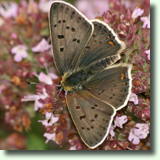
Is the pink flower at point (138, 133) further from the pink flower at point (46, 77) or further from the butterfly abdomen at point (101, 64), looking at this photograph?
the pink flower at point (46, 77)

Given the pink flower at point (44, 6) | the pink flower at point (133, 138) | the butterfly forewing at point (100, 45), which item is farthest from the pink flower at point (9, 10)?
the pink flower at point (133, 138)

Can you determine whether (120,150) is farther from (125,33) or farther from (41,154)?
(125,33)

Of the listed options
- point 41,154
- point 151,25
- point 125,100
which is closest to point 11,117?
point 41,154

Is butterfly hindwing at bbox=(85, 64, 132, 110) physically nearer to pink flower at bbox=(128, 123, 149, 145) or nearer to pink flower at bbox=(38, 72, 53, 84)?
pink flower at bbox=(128, 123, 149, 145)

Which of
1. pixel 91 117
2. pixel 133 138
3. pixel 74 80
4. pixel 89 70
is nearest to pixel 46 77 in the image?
pixel 74 80

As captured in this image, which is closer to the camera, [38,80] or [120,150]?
[120,150]
